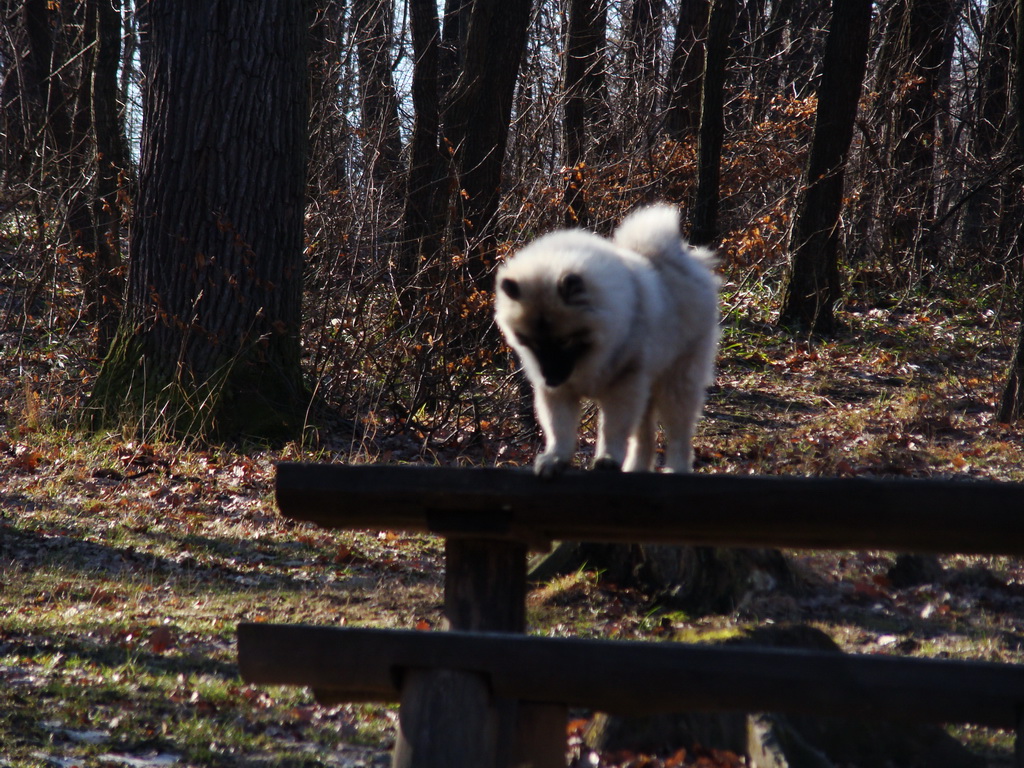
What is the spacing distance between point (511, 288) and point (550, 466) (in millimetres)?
852

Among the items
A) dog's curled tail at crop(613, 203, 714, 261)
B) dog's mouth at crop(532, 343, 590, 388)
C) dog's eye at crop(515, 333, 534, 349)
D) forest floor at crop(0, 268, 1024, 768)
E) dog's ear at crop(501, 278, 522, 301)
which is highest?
dog's curled tail at crop(613, 203, 714, 261)

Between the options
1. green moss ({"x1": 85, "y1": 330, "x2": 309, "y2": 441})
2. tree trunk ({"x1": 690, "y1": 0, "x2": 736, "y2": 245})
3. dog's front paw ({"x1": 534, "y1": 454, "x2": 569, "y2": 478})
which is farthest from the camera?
tree trunk ({"x1": 690, "y1": 0, "x2": 736, "y2": 245})

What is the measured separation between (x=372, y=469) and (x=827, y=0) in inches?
838

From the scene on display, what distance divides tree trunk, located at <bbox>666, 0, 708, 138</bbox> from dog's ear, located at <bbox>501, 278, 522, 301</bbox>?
11985mm

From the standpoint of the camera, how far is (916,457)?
10.0m

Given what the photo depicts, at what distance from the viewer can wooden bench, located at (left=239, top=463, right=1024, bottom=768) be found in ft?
10.4

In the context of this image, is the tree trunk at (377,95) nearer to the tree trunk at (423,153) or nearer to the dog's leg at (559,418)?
the tree trunk at (423,153)

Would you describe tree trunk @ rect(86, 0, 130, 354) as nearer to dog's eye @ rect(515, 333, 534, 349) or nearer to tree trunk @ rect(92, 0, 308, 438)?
tree trunk @ rect(92, 0, 308, 438)

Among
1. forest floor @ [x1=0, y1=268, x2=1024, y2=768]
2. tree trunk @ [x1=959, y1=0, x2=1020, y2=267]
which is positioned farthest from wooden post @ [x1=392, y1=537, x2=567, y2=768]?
tree trunk @ [x1=959, y1=0, x2=1020, y2=267]

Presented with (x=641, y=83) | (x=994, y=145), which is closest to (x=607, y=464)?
(x=641, y=83)

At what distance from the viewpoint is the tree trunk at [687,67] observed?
16098 millimetres

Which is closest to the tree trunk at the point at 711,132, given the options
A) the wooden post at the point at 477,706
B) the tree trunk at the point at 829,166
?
the tree trunk at the point at 829,166

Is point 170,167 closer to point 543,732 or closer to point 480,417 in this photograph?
point 480,417

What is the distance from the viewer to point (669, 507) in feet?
11.1
